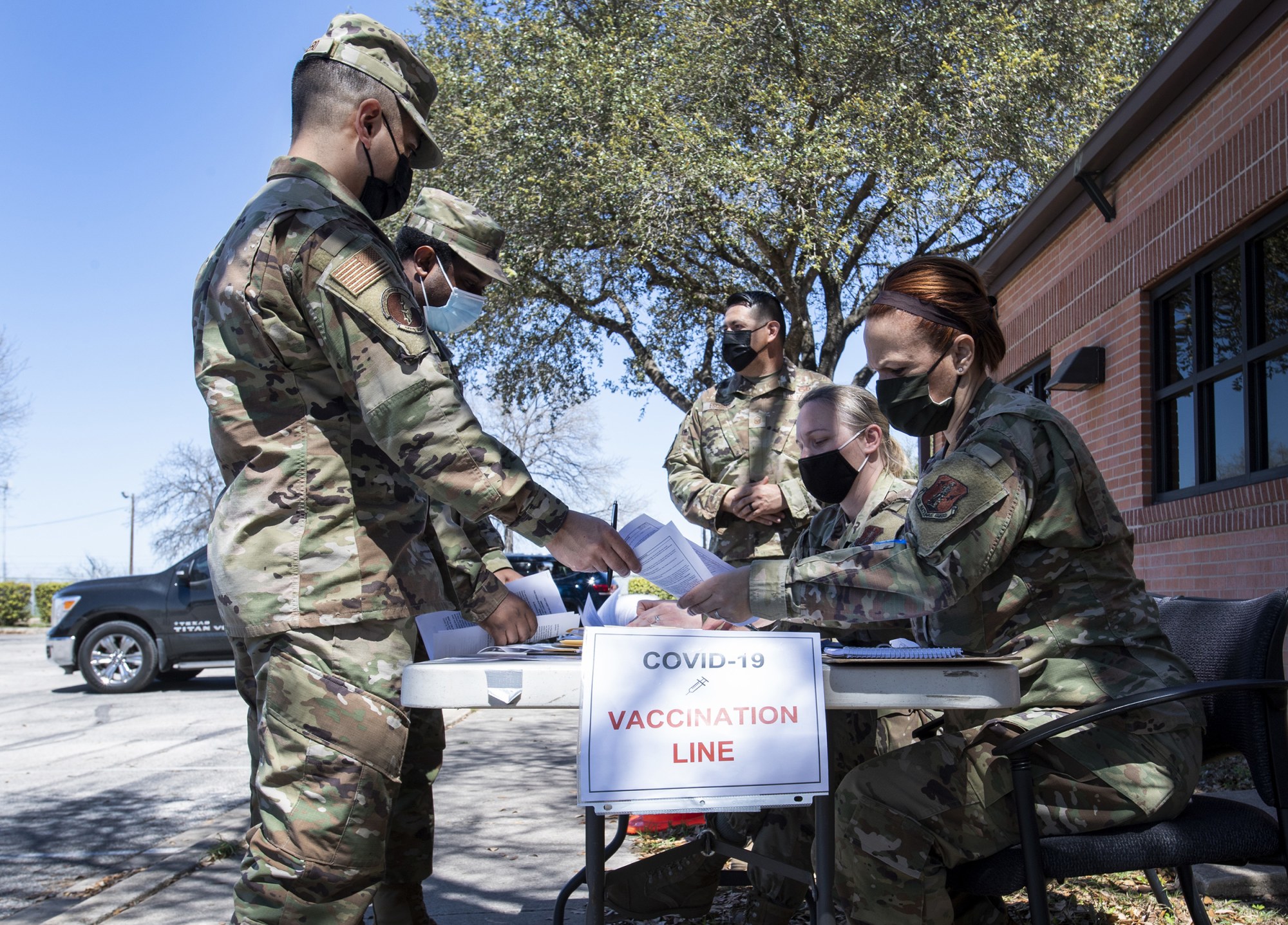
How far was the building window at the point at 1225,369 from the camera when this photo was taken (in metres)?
6.47

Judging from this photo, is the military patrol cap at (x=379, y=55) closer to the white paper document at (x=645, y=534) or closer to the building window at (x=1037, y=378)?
the white paper document at (x=645, y=534)

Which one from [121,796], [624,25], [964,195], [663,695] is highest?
[624,25]

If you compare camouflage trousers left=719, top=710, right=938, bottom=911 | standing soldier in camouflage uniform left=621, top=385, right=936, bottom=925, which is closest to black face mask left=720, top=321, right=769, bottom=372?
standing soldier in camouflage uniform left=621, top=385, right=936, bottom=925

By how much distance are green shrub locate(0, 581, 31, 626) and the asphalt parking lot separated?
21177 mm

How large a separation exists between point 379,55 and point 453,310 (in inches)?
35.1

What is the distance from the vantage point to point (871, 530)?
313 cm

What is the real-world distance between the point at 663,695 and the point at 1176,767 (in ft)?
3.30

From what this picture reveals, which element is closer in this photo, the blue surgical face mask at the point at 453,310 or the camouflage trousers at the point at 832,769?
the camouflage trousers at the point at 832,769

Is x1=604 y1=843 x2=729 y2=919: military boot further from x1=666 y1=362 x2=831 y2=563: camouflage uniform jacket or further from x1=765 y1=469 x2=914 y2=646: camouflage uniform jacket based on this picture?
x1=666 y1=362 x2=831 y2=563: camouflage uniform jacket

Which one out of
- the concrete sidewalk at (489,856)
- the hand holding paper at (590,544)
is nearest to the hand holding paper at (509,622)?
the hand holding paper at (590,544)

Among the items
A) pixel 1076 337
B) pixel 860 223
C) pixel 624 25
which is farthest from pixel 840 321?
pixel 1076 337

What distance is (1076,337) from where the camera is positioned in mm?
9742

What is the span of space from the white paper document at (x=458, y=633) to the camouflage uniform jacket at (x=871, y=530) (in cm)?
71

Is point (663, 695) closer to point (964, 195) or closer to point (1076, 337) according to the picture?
point (1076, 337)
